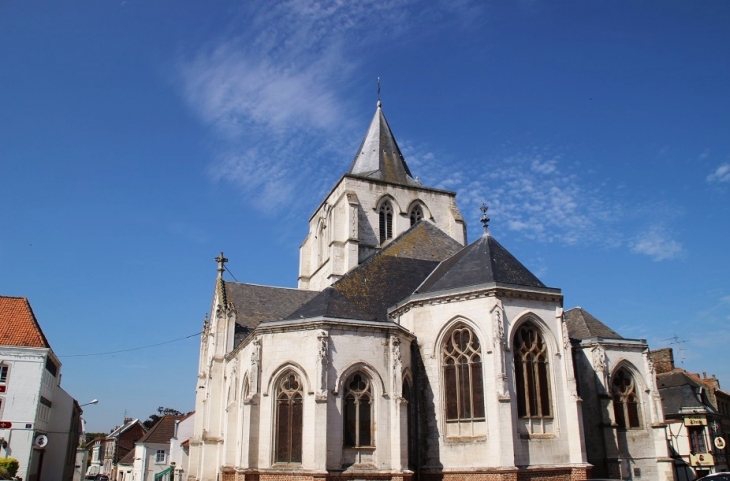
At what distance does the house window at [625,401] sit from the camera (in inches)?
894

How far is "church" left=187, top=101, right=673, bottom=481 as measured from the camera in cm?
1859

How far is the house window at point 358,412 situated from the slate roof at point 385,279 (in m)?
2.18

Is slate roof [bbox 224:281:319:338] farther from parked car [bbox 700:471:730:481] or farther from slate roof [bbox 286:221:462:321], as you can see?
parked car [bbox 700:471:730:481]

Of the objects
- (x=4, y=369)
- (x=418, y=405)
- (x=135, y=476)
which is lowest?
(x=135, y=476)

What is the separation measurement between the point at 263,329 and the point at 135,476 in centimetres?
4067

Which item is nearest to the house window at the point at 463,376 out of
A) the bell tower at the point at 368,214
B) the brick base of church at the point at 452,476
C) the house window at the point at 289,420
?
the brick base of church at the point at 452,476

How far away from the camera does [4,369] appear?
26.5 m

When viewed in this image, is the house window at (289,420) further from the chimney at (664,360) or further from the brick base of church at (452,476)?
the chimney at (664,360)

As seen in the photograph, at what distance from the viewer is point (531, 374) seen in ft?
65.2

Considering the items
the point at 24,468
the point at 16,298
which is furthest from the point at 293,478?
the point at 16,298

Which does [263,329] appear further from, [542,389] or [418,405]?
[542,389]

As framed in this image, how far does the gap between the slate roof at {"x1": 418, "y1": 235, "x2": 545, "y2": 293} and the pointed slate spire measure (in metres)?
13.5

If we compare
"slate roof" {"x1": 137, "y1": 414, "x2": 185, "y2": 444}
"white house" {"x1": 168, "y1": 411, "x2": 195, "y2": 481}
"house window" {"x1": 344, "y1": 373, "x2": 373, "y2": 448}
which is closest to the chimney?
"house window" {"x1": 344, "y1": 373, "x2": 373, "y2": 448}

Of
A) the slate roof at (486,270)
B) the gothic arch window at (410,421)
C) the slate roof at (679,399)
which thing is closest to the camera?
the gothic arch window at (410,421)
